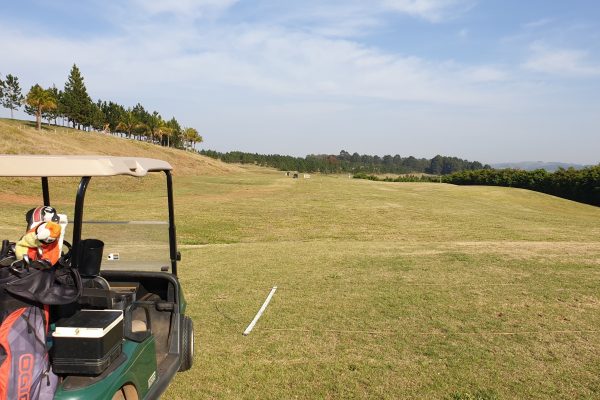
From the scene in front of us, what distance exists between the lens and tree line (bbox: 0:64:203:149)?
81062 millimetres

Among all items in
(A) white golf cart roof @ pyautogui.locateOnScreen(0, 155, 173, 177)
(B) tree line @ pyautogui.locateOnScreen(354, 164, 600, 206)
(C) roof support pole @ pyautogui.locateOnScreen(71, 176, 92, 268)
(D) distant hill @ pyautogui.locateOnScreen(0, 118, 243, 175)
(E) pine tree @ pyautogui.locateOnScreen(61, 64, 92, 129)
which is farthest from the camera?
(E) pine tree @ pyautogui.locateOnScreen(61, 64, 92, 129)

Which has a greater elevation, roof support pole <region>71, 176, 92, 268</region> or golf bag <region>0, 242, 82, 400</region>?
roof support pole <region>71, 176, 92, 268</region>

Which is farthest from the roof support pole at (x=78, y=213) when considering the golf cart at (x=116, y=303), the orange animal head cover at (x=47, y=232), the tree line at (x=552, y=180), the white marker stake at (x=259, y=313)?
the tree line at (x=552, y=180)

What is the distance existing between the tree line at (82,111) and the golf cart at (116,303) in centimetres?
8467

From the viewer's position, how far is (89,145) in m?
77.2

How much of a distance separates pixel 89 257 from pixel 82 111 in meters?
94.5

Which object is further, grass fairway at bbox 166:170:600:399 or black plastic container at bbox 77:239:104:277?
grass fairway at bbox 166:170:600:399

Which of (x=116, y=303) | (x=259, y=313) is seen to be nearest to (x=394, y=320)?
(x=259, y=313)

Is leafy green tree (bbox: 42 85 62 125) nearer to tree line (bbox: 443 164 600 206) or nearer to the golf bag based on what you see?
tree line (bbox: 443 164 600 206)

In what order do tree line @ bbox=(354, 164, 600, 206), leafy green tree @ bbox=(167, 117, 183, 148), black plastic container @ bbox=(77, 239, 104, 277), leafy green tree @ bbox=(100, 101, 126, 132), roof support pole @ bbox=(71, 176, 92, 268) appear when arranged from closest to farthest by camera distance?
roof support pole @ bbox=(71, 176, 92, 268)
black plastic container @ bbox=(77, 239, 104, 277)
tree line @ bbox=(354, 164, 600, 206)
leafy green tree @ bbox=(100, 101, 126, 132)
leafy green tree @ bbox=(167, 117, 183, 148)

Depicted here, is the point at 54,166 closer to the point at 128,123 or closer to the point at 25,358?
the point at 25,358

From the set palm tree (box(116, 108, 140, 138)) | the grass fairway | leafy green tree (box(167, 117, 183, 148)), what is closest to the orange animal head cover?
the grass fairway

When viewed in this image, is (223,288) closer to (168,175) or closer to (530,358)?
(168,175)

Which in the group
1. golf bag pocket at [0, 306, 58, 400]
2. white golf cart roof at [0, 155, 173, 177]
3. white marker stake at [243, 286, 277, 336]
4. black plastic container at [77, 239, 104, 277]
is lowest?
white marker stake at [243, 286, 277, 336]
